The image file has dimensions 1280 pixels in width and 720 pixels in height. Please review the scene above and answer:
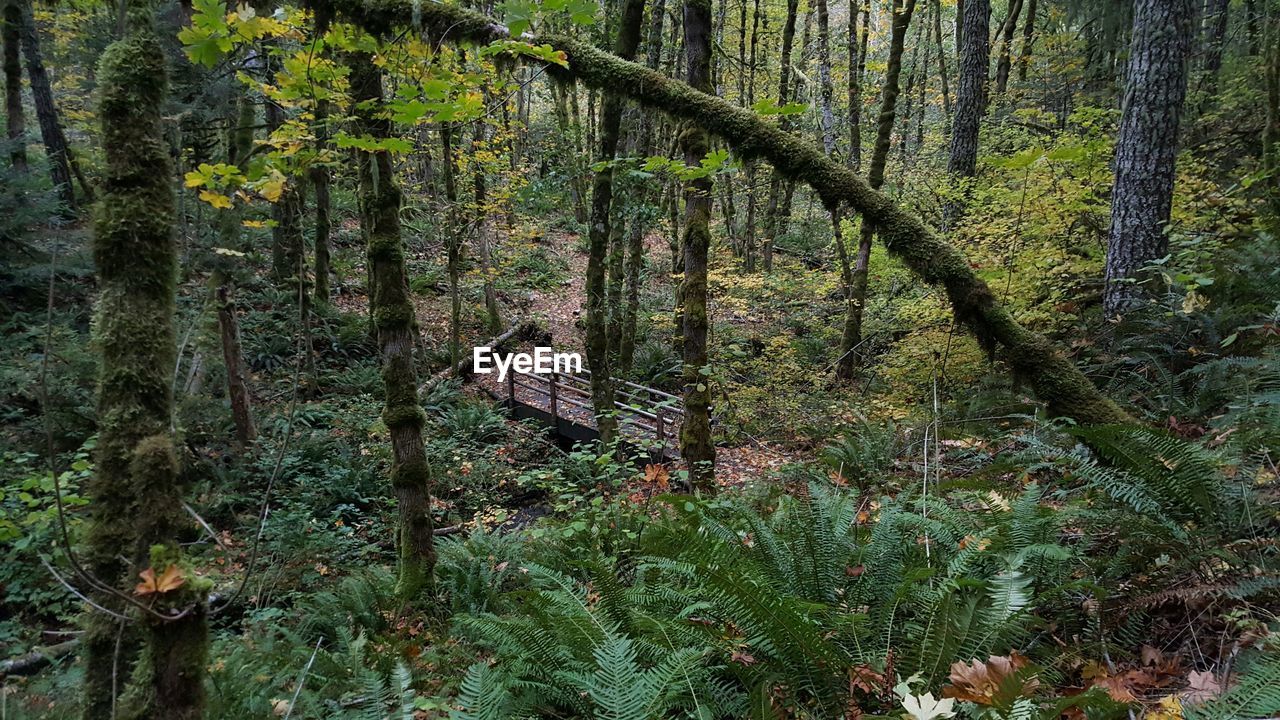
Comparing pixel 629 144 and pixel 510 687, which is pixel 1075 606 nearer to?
pixel 510 687

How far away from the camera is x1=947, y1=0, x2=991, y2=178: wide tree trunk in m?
10.0

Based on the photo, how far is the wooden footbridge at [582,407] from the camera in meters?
10.2

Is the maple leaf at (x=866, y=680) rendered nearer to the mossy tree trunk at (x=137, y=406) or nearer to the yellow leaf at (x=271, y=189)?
the mossy tree trunk at (x=137, y=406)

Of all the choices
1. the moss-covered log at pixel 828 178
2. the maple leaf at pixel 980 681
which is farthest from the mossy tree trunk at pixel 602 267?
the maple leaf at pixel 980 681

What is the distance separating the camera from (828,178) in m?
3.85

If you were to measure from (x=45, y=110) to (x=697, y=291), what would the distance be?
17399mm

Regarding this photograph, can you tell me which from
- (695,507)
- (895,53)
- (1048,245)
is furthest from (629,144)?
(695,507)

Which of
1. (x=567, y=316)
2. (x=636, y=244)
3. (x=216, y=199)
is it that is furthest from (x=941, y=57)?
(x=216, y=199)

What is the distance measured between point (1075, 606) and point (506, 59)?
4.30 m

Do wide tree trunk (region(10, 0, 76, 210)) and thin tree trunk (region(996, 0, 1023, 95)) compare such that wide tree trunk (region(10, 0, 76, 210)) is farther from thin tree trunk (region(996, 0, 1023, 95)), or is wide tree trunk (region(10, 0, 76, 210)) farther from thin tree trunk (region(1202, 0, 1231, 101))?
thin tree trunk (region(996, 0, 1023, 95))

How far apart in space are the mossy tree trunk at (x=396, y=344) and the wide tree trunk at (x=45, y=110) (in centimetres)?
1378

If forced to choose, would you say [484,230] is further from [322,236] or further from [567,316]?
[567,316]

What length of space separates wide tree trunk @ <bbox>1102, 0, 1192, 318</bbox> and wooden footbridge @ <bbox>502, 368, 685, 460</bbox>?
6034 millimetres

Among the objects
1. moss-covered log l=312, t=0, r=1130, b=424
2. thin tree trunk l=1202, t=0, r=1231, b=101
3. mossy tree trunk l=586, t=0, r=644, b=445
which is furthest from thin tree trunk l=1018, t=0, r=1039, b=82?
moss-covered log l=312, t=0, r=1130, b=424
